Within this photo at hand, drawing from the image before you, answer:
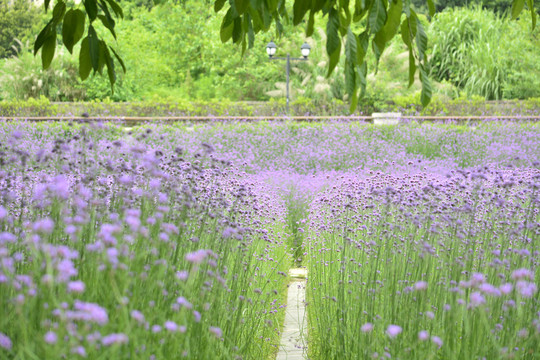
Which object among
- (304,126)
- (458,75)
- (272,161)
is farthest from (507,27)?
(272,161)

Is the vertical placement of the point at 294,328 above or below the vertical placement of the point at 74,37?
below

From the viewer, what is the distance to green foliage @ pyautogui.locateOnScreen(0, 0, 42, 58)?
35.1m

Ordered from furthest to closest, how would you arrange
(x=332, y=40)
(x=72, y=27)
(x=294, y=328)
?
(x=294, y=328)
(x=72, y=27)
(x=332, y=40)

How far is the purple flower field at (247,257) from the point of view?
1778 mm

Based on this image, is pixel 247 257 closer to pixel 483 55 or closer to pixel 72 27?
pixel 72 27

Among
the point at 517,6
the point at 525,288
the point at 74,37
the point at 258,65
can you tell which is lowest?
the point at 525,288

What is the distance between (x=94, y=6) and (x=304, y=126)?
30.6 feet

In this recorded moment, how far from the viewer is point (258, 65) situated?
92.8 feet

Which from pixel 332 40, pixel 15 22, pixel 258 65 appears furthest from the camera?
pixel 15 22

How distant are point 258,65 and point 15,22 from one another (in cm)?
1691

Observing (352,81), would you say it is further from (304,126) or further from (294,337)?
(304,126)

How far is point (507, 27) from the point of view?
26641 mm

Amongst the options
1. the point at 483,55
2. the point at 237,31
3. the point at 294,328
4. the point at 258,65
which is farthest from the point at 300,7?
the point at 258,65

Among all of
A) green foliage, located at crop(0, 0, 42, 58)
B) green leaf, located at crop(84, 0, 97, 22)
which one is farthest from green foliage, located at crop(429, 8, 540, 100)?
green foliage, located at crop(0, 0, 42, 58)
